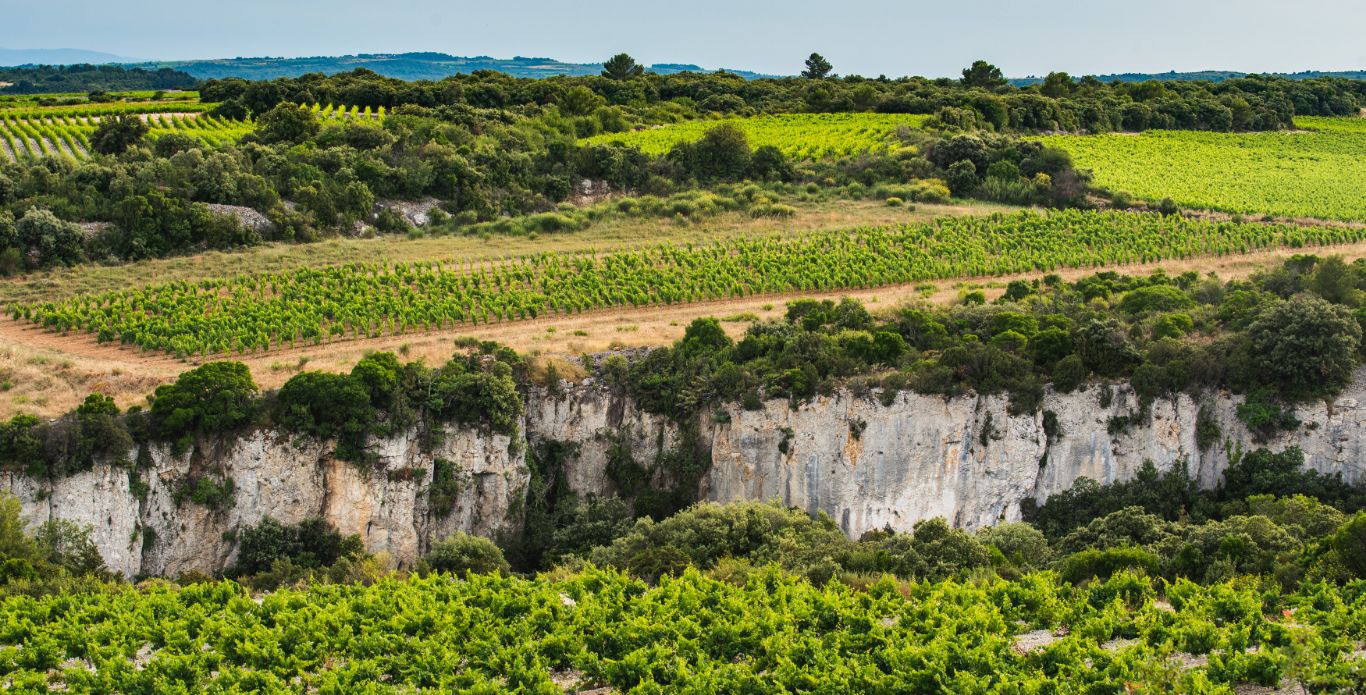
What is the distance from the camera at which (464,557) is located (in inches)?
1378

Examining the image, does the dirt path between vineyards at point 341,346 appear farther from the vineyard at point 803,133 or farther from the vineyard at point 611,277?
the vineyard at point 803,133

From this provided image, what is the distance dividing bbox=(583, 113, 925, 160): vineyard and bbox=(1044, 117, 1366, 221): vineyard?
13.7m

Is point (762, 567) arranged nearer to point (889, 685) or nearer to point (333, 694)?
point (889, 685)

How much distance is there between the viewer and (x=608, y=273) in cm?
5638

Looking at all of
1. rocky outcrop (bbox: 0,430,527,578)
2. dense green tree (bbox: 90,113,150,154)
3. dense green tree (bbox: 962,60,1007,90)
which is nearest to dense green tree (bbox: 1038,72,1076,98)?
dense green tree (bbox: 962,60,1007,90)

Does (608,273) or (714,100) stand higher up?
(714,100)

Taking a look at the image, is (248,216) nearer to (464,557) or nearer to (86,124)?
(86,124)

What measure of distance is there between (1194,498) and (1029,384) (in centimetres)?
692

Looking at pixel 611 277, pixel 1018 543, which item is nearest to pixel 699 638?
pixel 1018 543

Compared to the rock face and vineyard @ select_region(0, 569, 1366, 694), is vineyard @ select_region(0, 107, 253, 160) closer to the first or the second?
the rock face

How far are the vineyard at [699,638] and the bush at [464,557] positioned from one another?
206 inches

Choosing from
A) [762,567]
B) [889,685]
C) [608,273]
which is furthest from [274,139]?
[889,685]

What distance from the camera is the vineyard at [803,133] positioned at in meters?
86.9

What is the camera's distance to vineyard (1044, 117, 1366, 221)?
75750 mm
